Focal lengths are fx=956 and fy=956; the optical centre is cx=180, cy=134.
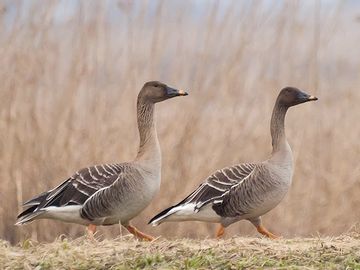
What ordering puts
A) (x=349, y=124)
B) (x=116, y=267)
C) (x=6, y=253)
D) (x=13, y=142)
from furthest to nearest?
(x=349, y=124), (x=13, y=142), (x=6, y=253), (x=116, y=267)

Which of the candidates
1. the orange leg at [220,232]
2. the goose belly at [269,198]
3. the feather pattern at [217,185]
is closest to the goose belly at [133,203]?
the feather pattern at [217,185]

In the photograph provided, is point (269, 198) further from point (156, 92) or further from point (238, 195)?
point (156, 92)

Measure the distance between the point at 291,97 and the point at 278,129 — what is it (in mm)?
275

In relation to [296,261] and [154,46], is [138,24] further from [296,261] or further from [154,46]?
[296,261]

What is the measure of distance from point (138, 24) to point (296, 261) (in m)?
3.74

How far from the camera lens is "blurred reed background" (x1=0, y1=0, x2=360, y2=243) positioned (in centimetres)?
832

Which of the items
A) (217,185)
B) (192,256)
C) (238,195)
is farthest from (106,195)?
(192,256)

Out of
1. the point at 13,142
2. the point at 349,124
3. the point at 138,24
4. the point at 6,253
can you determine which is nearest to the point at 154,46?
the point at 138,24

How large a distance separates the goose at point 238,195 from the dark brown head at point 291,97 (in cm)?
40

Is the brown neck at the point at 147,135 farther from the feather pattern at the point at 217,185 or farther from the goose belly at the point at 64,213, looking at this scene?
the goose belly at the point at 64,213


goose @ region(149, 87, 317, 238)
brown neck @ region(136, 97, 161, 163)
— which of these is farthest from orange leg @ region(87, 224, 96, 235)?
brown neck @ region(136, 97, 161, 163)

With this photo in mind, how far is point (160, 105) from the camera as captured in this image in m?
8.99

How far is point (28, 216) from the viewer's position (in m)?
6.96

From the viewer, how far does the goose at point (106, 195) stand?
684 centimetres
